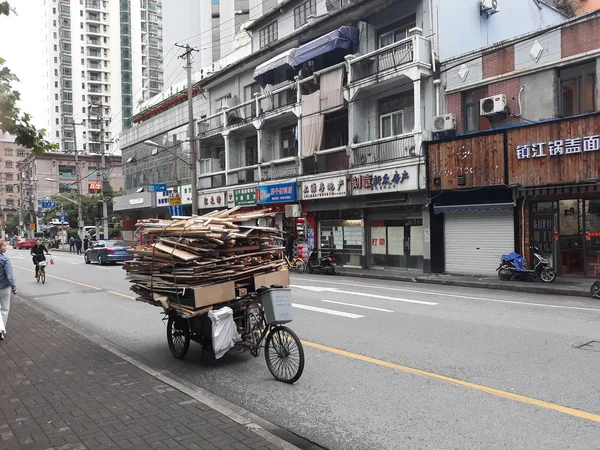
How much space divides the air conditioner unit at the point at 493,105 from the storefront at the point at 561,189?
3.22 feet

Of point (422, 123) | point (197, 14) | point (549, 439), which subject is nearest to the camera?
point (549, 439)

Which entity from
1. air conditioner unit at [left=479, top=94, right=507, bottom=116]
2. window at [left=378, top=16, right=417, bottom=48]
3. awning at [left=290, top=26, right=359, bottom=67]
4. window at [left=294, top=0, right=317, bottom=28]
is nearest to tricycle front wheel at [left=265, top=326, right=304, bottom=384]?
air conditioner unit at [left=479, top=94, right=507, bottom=116]

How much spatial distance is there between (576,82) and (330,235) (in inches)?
478

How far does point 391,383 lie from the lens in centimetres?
550

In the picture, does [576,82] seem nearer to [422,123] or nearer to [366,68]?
[422,123]

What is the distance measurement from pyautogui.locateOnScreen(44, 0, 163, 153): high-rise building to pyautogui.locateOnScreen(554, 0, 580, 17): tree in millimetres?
84082

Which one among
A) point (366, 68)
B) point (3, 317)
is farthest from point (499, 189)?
point (3, 317)

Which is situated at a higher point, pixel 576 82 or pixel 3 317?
pixel 576 82

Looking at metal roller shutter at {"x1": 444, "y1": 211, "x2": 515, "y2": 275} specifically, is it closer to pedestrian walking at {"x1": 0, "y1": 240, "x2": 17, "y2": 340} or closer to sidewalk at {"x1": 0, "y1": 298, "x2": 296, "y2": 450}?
sidewalk at {"x1": 0, "y1": 298, "x2": 296, "y2": 450}

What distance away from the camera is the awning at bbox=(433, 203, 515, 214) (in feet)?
52.2

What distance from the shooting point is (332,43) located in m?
20.9

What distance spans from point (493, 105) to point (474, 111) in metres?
1.37

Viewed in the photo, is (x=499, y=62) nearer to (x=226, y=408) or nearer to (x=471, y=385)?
(x=471, y=385)

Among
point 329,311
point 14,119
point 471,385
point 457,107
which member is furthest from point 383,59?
point 471,385
